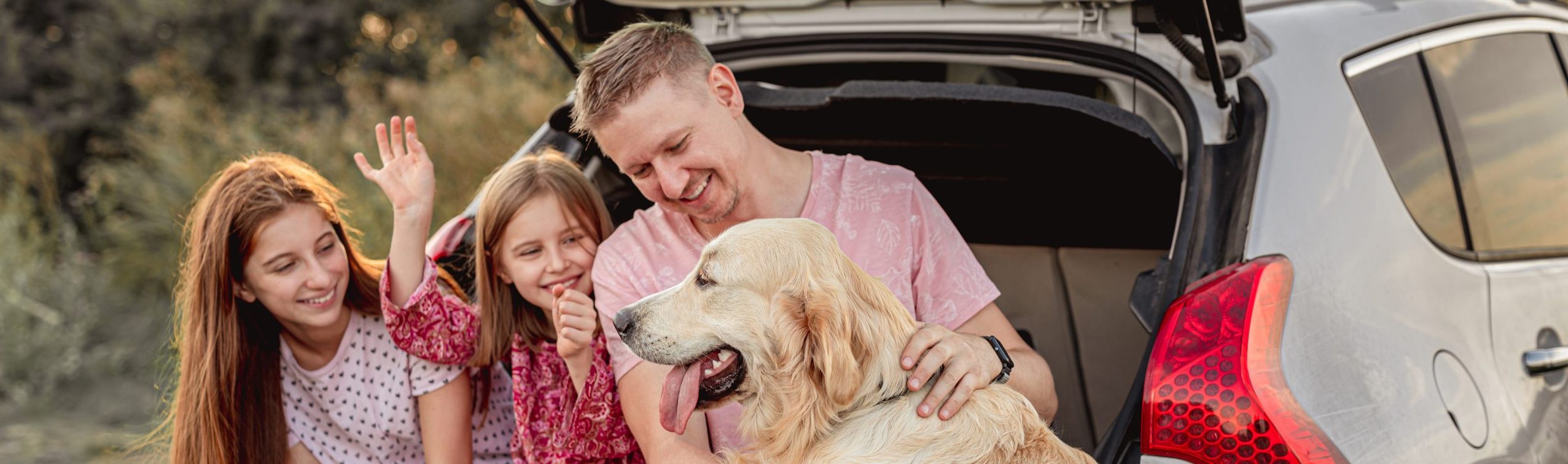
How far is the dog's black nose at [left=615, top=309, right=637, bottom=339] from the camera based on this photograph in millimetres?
2324

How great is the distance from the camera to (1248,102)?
232cm

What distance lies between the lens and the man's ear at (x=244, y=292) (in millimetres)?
2969

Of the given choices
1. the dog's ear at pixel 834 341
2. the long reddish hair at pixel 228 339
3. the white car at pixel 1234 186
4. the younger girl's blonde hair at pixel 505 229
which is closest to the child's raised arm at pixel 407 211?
the younger girl's blonde hair at pixel 505 229

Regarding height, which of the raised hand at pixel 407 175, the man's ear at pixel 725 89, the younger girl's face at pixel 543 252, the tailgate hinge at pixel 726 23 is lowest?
the younger girl's face at pixel 543 252

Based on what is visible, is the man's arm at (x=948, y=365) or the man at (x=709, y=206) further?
the man at (x=709, y=206)

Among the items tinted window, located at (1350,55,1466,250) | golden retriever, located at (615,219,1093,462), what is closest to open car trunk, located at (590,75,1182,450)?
tinted window, located at (1350,55,1466,250)

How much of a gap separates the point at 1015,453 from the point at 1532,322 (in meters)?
1.29

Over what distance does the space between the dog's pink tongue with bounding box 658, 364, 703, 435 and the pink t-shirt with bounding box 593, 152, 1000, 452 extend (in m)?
0.27

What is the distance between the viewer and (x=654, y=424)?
250 cm

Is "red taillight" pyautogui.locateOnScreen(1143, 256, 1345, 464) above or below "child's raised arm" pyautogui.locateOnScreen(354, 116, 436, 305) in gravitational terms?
below

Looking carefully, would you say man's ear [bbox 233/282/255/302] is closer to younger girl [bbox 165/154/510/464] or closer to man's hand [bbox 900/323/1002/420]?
younger girl [bbox 165/154/510/464]

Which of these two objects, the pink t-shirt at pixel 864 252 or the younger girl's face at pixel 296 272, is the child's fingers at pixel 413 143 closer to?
the younger girl's face at pixel 296 272

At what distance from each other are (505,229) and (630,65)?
2.44 ft

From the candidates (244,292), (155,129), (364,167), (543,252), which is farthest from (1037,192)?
(155,129)
